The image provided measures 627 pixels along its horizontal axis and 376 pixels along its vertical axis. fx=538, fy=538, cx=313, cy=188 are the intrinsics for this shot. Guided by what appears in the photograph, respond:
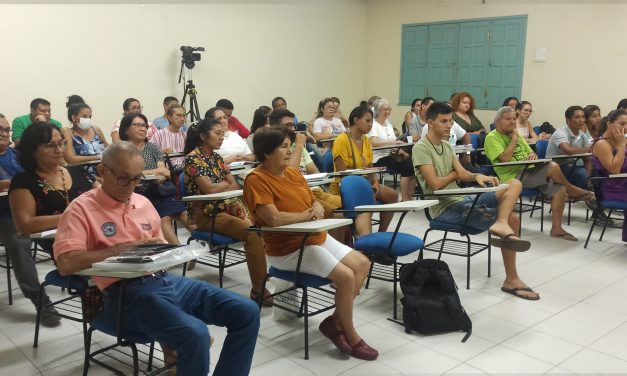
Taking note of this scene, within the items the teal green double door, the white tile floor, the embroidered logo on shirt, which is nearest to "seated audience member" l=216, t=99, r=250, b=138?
the white tile floor

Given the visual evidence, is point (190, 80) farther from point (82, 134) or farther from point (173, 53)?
point (82, 134)

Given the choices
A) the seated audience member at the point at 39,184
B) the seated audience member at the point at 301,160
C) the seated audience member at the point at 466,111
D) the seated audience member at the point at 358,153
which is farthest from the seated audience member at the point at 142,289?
the seated audience member at the point at 466,111

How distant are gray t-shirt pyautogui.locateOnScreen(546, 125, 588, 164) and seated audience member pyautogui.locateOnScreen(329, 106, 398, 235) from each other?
7.09 feet

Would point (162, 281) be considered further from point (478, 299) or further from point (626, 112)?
point (626, 112)

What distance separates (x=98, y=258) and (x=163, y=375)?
32.6 inches

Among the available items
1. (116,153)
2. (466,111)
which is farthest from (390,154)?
(116,153)

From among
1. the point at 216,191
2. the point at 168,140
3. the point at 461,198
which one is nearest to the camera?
the point at 216,191

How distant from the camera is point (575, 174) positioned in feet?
17.8

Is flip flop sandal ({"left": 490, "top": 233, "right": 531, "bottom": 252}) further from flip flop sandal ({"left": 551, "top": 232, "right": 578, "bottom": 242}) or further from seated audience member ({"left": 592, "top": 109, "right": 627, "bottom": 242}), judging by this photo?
flip flop sandal ({"left": 551, "top": 232, "right": 578, "bottom": 242})

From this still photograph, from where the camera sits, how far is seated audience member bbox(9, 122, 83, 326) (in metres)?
2.61

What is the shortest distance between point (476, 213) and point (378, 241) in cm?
76

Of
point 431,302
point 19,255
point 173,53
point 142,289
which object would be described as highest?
point 173,53

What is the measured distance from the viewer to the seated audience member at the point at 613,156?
4383mm

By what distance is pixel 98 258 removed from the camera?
1942mm
